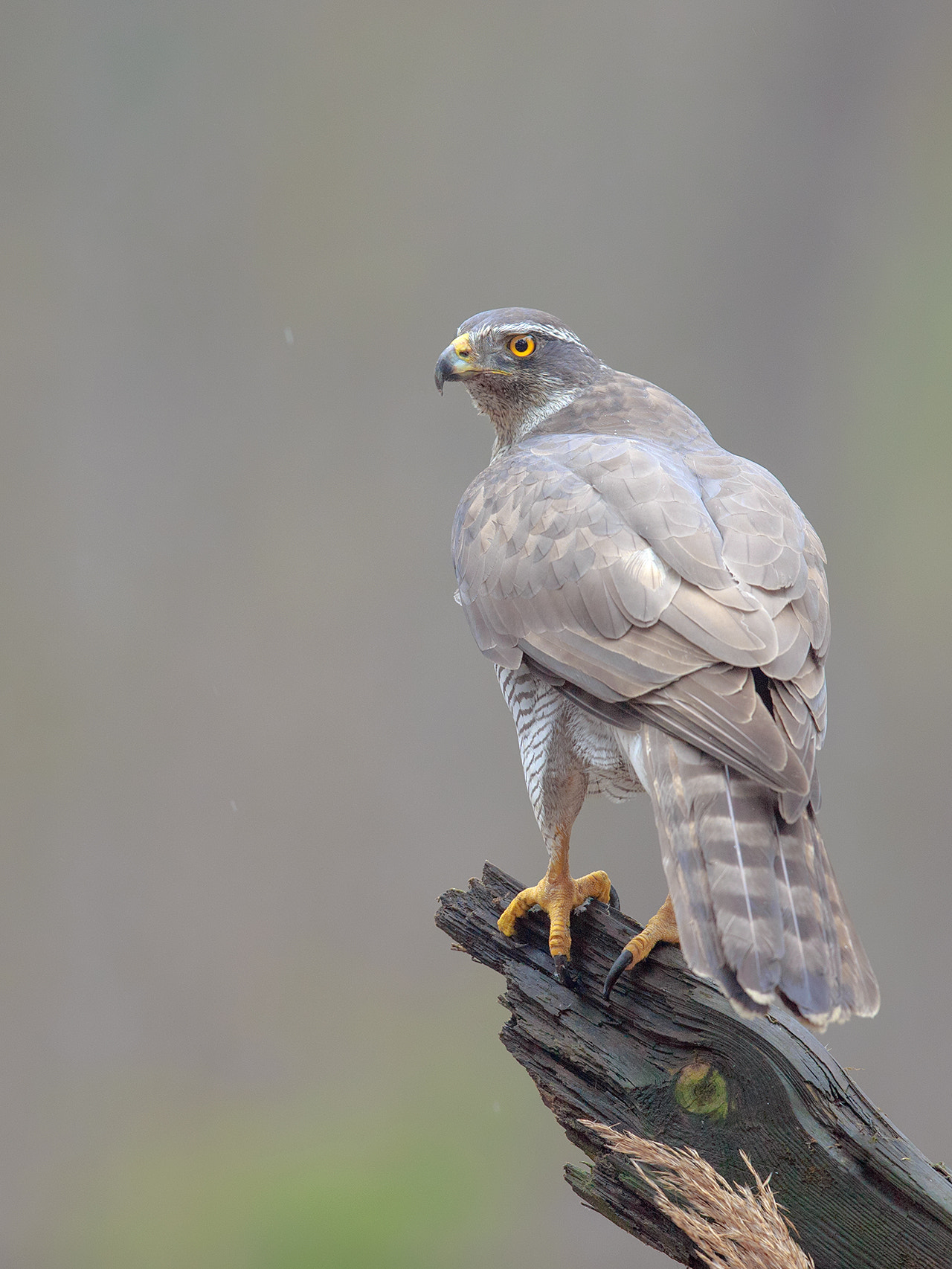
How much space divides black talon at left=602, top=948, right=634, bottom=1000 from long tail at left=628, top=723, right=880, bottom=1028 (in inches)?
15.8

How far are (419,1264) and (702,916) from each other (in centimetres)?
377

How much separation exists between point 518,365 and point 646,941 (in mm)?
1330

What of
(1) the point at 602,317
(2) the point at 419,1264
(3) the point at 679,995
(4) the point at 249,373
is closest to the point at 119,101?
(4) the point at 249,373

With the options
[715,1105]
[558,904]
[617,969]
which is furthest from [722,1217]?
[558,904]

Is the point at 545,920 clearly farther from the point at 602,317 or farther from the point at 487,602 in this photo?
the point at 602,317

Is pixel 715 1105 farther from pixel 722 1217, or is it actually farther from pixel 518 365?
pixel 518 365

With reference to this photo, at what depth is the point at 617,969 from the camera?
2.12 m

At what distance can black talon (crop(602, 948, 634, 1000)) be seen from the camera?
6.94ft

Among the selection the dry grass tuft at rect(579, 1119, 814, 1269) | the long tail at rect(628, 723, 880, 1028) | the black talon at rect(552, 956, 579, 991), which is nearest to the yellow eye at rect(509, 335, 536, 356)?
the long tail at rect(628, 723, 880, 1028)

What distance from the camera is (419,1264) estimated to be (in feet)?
15.6

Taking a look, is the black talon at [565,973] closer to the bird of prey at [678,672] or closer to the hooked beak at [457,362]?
the bird of prey at [678,672]

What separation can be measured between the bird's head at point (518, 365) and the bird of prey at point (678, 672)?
0.46 feet

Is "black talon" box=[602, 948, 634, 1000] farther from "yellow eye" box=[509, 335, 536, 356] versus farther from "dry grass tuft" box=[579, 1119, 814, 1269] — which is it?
"yellow eye" box=[509, 335, 536, 356]

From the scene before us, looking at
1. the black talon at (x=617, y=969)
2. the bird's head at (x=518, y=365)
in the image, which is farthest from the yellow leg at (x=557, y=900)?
the bird's head at (x=518, y=365)
